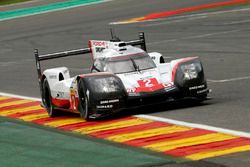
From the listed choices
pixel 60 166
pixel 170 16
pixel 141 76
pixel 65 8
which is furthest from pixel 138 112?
pixel 65 8

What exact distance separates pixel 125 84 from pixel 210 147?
3.51 meters

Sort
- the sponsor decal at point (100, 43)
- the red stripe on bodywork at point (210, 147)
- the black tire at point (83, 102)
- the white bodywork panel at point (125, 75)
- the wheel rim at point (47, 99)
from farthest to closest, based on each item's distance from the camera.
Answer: the wheel rim at point (47, 99) < the sponsor decal at point (100, 43) < the white bodywork panel at point (125, 75) < the black tire at point (83, 102) < the red stripe on bodywork at point (210, 147)

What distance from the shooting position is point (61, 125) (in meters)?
14.8

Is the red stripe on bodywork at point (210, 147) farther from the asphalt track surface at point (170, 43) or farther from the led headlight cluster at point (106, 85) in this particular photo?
the led headlight cluster at point (106, 85)

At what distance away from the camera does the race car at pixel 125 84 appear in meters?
14.4

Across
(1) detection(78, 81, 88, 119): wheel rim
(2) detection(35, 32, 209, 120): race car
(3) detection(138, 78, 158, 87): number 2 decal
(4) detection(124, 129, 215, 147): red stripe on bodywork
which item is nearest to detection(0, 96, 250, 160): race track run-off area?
(4) detection(124, 129, 215, 147): red stripe on bodywork

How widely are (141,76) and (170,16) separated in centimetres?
2150

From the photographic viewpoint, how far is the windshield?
15086mm

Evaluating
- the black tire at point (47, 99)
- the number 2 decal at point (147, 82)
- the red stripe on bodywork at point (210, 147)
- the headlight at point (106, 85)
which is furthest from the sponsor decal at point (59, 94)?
the red stripe on bodywork at point (210, 147)

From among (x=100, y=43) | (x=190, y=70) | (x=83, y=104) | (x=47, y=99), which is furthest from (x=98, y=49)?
(x=190, y=70)

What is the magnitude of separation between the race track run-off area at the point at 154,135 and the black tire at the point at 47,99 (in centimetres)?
13

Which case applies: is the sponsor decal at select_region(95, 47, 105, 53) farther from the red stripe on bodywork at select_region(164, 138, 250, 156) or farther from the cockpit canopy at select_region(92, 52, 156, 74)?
the red stripe on bodywork at select_region(164, 138, 250, 156)

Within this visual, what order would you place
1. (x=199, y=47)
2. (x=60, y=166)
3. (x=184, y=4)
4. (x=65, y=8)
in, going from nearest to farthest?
(x=60, y=166) < (x=199, y=47) < (x=184, y=4) < (x=65, y=8)

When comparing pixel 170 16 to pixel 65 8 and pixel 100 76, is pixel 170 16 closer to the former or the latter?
pixel 65 8
